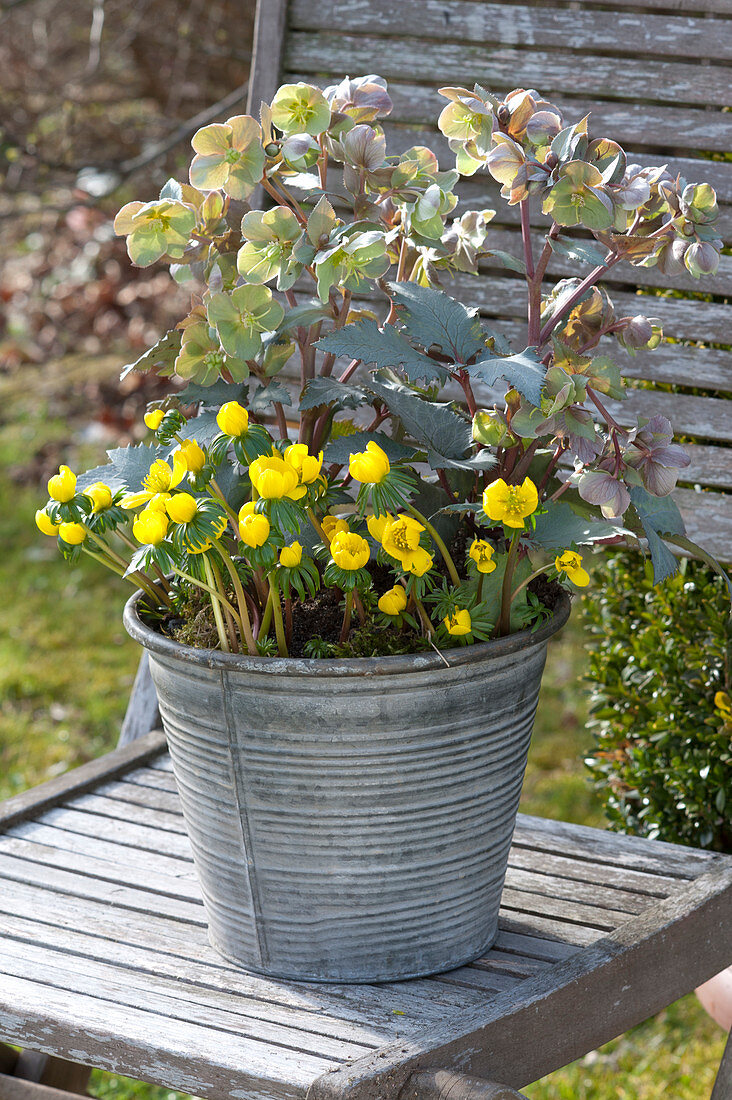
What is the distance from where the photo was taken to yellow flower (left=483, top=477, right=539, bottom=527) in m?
0.94

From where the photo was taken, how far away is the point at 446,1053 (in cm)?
93

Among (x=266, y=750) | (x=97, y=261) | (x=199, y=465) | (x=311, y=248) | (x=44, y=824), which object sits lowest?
(x=97, y=261)

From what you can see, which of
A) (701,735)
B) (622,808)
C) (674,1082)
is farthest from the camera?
(674,1082)

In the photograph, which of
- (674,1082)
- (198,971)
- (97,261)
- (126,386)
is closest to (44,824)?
(198,971)

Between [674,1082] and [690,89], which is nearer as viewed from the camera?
[690,89]

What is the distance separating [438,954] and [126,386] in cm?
329

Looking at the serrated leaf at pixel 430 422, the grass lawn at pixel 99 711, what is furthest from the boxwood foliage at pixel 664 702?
the serrated leaf at pixel 430 422

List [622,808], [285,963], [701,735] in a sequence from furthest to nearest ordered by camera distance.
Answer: [622,808], [701,735], [285,963]

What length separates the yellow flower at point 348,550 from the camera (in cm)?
95

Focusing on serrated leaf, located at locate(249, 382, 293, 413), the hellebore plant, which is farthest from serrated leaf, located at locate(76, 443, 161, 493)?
serrated leaf, located at locate(249, 382, 293, 413)

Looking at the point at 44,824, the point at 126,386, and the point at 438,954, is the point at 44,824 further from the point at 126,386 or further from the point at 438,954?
the point at 126,386

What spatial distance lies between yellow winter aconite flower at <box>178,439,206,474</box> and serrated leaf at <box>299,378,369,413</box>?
0.10 metres

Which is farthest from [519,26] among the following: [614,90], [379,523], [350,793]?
[350,793]

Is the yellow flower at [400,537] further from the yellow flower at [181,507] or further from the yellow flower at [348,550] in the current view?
the yellow flower at [181,507]
